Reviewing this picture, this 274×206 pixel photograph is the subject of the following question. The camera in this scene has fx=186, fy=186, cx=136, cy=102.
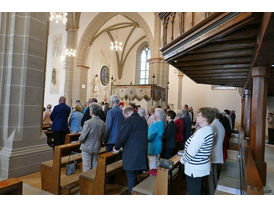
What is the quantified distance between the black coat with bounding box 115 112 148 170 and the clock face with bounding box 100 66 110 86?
13.6 m

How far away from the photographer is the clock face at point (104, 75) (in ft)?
51.7

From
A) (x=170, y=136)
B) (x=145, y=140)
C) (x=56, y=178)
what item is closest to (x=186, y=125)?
(x=170, y=136)

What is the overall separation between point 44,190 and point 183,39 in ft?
10.3

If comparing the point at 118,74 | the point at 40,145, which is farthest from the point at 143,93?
the point at 118,74

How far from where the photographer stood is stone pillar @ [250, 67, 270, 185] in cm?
330

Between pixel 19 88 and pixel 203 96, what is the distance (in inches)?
492

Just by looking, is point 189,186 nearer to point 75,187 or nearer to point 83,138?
point 83,138

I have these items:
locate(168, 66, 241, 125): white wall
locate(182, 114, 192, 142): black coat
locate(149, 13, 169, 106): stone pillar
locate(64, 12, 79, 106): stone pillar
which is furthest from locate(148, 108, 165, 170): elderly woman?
locate(168, 66, 241, 125): white wall

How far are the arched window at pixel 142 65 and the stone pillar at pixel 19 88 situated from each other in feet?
48.1

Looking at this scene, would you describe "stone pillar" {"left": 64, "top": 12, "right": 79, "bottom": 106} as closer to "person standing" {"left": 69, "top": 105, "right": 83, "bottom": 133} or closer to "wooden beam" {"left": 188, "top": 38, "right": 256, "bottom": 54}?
"person standing" {"left": 69, "top": 105, "right": 83, "bottom": 133}

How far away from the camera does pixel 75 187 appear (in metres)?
3.07

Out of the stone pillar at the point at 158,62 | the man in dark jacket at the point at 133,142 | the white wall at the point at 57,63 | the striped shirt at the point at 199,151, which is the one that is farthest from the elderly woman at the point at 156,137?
the white wall at the point at 57,63

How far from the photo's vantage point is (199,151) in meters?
2.01

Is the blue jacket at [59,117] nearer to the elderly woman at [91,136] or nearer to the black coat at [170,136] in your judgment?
the elderly woman at [91,136]
